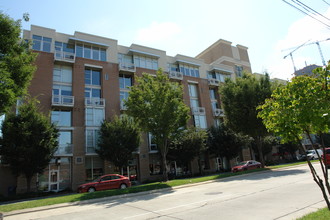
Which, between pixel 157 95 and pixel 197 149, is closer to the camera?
pixel 157 95

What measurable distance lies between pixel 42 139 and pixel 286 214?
19.7 m

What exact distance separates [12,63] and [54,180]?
15.9 m

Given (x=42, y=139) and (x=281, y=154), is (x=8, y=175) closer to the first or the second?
(x=42, y=139)

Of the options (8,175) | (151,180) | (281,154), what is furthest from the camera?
(281,154)

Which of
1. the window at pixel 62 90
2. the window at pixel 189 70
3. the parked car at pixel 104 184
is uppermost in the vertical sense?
the window at pixel 189 70

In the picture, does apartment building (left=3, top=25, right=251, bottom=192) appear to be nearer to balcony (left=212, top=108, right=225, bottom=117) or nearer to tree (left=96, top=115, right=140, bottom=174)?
balcony (left=212, top=108, right=225, bottom=117)

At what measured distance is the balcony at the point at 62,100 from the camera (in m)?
25.4

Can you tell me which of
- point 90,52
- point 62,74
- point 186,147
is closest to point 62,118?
point 62,74

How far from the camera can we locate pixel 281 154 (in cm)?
4356

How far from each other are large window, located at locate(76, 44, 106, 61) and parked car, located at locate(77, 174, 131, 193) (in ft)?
57.0

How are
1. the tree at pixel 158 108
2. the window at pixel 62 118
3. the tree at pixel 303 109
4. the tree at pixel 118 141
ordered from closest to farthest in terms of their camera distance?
the tree at pixel 303 109, the tree at pixel 158 108, the tree at pixel 118 141, the window at pixel 62 118

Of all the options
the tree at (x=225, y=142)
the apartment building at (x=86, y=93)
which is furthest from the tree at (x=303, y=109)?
the tree at (x=225, y=142)

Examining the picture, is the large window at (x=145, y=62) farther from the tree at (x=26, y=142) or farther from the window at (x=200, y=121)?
the tree at (x=26, y=142)

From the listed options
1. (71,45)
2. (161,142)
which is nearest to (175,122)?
(161,142)
